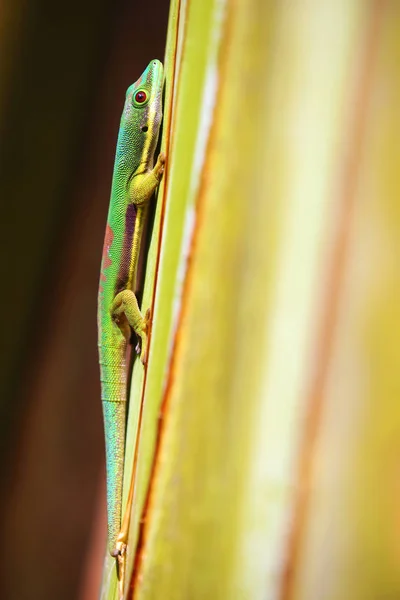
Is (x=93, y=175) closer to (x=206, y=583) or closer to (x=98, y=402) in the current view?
(x=98, y=402)

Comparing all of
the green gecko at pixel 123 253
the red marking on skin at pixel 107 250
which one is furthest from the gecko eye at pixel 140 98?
the red marking on skin at pixel 107 250

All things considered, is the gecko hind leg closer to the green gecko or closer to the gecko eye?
the green gecko

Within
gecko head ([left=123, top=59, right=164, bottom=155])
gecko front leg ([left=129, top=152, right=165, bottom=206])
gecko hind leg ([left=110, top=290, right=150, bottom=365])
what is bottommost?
gecko hind leg ([left=110, top=290, right=150, bottom=365])

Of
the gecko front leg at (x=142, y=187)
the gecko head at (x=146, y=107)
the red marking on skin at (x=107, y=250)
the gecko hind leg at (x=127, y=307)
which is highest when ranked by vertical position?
the gecko head at (x=146, y=107)

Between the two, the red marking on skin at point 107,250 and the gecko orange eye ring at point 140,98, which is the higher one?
the gecko orange eye ring at point 140,98

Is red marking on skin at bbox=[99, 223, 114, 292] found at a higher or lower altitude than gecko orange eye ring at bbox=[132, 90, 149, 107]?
lower

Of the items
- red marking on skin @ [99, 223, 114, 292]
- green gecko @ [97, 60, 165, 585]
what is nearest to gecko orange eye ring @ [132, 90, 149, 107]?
green gecko @ [97, 60, 165, 585]

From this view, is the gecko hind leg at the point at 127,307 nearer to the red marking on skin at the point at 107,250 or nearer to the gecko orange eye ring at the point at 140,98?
the red marking on skin at the point at 107,250
